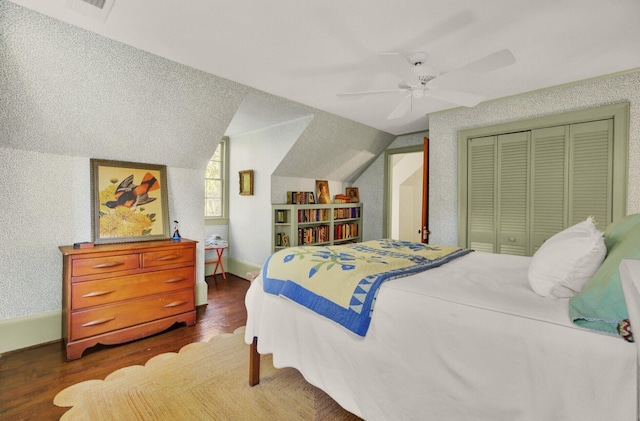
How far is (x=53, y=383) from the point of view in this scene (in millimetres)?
1989

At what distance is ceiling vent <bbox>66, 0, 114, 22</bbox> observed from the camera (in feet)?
5.82

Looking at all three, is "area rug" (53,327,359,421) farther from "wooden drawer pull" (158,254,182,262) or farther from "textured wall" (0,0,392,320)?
"textured wall" (0,0,392,320)

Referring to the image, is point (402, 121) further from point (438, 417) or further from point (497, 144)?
point (438, 417)

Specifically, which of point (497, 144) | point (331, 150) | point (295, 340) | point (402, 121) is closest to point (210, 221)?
point (331, 150)

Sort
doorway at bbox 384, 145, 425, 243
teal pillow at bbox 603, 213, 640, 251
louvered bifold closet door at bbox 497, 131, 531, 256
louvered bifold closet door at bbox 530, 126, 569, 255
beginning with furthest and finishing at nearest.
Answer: doorway at bbox 384, 145, 425, 243
louvered bifold closet door at bbox 497, 131, 531, 256
louvered bifold closet door at bbox 530, 126, 569, 255
teal pillow at bbox 603, 213, 640, 251

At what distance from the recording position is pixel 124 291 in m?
2.54

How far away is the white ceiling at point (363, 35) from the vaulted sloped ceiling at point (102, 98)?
138mm

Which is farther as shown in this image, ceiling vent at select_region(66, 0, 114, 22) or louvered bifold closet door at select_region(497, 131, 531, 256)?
louvered bifold closet door at select_region(497, 131, 531, 256)

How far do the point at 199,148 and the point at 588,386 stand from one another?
337cm

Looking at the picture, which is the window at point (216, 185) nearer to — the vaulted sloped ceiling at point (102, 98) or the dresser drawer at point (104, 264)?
the vaulted sloped ceiling at point (102, 98)

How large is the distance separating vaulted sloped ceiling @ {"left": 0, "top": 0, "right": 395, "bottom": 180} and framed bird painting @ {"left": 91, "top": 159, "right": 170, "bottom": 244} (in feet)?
0.41

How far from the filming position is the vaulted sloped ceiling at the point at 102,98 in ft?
6.72

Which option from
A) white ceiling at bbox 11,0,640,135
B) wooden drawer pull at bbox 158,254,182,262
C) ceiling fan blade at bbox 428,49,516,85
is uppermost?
white ceiling at bbox 11,0,640,135

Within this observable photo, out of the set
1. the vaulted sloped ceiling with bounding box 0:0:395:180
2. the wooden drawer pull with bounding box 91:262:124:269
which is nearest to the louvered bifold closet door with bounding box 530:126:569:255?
the vaulted sloped ceiling with bounding box 0:0:395:180
